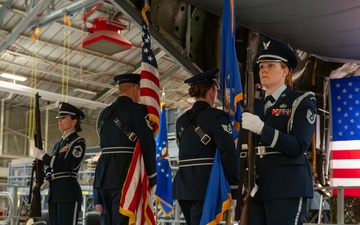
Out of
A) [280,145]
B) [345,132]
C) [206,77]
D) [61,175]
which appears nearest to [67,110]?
[61,175]

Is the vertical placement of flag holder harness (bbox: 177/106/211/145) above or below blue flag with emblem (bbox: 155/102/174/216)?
above

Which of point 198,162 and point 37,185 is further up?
point 198,162

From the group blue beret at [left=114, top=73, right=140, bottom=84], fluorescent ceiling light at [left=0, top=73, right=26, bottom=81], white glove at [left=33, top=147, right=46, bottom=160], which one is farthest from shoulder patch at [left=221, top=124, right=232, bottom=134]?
fluorescent ceiling light at [left=0, top=73, right=26, bottom=81]

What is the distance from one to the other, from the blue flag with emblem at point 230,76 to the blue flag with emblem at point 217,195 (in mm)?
536

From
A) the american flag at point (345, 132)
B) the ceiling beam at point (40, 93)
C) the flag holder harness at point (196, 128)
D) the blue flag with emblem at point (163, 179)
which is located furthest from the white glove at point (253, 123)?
the ceiling beam at point (40, 93)

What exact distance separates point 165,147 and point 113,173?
202cm

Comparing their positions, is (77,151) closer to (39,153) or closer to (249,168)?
(39,153)

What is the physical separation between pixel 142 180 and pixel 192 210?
20.6 inches

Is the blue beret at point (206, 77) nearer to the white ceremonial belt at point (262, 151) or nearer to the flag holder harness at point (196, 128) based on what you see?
the flag holder harness at point (196, 128)

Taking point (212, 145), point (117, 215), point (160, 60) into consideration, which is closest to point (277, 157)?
point (212, 145)

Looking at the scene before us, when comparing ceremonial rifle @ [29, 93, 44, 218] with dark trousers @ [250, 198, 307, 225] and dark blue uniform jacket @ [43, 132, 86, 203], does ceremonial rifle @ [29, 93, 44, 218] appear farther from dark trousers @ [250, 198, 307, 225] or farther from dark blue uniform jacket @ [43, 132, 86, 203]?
dark trousers @ [250, 198, 307, 225]

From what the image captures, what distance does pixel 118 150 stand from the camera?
4422 mm

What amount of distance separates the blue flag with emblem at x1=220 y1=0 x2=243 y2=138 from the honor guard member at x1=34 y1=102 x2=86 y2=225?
1.78 m

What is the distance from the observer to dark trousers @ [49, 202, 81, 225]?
529 cm
